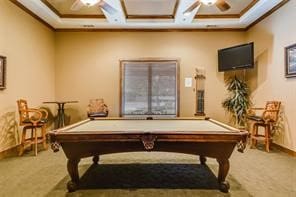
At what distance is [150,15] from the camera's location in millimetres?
6355

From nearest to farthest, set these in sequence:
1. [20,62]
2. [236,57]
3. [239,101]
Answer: [20,62], [236,57], [239,101]

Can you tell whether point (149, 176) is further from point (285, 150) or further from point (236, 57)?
point (236, 57)

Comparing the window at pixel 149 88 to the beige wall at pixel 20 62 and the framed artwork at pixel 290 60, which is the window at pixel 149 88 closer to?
the beige wall at pixel 20 62

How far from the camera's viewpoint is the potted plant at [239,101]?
6.52 meters

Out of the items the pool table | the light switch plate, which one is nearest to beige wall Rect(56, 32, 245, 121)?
the light switch plate

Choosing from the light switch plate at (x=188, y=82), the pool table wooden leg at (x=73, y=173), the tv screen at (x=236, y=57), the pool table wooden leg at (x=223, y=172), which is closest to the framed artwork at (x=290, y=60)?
the tv screen at (x=236, y=57)

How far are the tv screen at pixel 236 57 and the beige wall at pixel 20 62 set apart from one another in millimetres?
4541

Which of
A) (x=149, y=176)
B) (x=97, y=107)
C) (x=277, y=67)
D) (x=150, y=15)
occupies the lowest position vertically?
(x=149, y=176)

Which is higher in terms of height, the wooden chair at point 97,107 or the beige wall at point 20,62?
the beige wall at point 20,62

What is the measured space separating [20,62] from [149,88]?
10.7 feet

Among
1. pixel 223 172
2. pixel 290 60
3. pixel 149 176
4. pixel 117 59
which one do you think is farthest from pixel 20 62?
pixel 290 60

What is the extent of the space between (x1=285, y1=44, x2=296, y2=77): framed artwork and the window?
282 cm

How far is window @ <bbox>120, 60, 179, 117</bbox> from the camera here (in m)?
7.02

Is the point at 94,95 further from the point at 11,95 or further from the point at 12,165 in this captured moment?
the point at 12,165
